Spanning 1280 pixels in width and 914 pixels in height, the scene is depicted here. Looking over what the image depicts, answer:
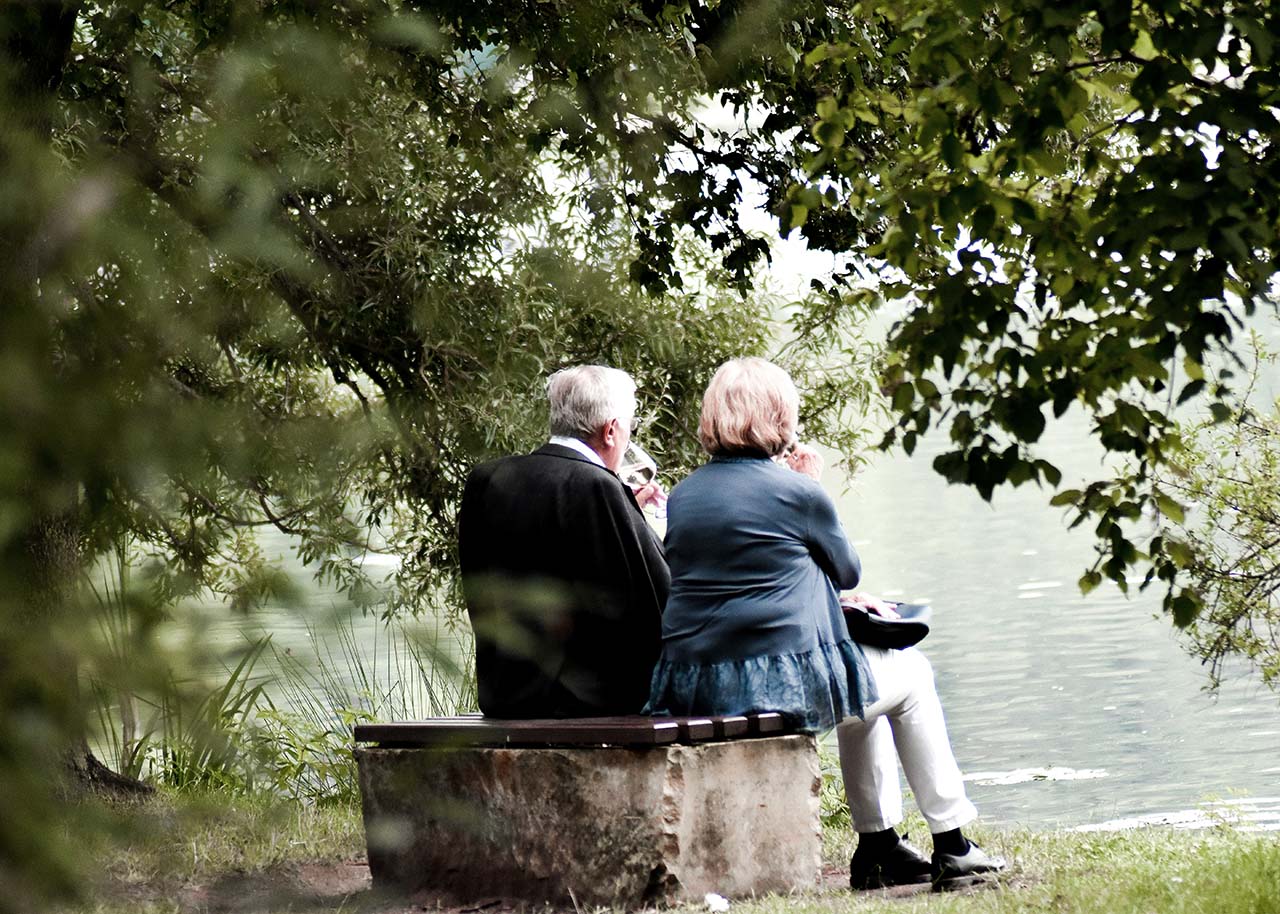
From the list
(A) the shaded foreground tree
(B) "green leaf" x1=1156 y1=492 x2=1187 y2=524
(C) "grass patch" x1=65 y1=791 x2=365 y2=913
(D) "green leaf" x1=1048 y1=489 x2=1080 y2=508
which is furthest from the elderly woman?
(C) "grass patch" x1=65 y1=791 x2=365 y2=913

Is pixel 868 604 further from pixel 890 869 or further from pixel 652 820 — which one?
pixel 652 820

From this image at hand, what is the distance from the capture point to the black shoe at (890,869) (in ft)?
17.1

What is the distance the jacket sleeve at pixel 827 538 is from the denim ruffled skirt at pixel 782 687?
243 millimetres

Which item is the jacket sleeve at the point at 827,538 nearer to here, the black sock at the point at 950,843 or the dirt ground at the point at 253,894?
the black sock at the point at 950,843

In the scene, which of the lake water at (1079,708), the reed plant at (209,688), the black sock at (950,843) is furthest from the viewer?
the lake water at (1079,708)

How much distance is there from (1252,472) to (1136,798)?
4295 millimetres

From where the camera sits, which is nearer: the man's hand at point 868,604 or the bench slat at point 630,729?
the bench slat at point 630,729

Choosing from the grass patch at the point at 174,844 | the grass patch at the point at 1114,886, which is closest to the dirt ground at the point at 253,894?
the grass patch at the point at 174,844

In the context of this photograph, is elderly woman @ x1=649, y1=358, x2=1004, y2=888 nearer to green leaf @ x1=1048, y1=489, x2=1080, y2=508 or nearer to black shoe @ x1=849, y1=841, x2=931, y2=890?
black shoe @ x1=849, y1=841, x2=931, y2=890

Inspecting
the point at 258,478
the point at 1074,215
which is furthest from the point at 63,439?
the point at 1074,215

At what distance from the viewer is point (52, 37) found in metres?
0.92

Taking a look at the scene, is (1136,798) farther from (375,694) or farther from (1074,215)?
(1074,215)

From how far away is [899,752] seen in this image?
5.26 m

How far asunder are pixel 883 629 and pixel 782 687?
0.48 meters
